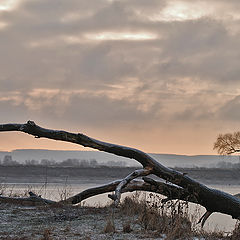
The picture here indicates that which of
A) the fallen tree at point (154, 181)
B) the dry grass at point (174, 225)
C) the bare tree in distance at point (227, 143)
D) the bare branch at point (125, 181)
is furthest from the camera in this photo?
the bare tree in distance at point (227, 143)

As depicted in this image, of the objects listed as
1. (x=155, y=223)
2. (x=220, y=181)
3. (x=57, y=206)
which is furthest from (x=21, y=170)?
(x=155, y=223)

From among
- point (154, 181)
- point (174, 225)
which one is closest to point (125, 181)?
point (154, 181)

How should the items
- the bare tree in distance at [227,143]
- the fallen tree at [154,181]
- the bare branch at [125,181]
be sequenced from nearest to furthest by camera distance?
1. the bare branch at [125,181]
2. the fallen tree at [154,181]
3. the bare tree in distance at [227,143]

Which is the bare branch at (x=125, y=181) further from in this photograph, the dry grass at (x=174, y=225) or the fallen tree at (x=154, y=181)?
the dry grass at (x=174, y=225)

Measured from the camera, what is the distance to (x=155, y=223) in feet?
42.0

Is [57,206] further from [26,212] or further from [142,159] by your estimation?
[142,159]

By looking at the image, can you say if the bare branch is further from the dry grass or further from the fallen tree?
the dry grass

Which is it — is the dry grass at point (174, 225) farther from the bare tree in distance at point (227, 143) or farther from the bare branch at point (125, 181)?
the bare tree in distance at point (227, 143)

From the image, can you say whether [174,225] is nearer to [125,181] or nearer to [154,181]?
[154,181]

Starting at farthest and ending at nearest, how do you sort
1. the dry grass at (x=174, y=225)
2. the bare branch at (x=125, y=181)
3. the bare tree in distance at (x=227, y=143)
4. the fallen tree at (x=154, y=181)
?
the bare tree in distance at (x=227, y=143) < the fallen tree at (x=154, y=181) < the dry grass at (x=174, y=225) < the bare branch at (x=125, y=181)

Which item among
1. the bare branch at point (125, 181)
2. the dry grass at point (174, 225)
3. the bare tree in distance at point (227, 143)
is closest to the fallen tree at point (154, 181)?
the bare branch at point (125, 181)

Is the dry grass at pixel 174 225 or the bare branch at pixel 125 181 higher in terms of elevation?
the bare branch at pixel 125 181

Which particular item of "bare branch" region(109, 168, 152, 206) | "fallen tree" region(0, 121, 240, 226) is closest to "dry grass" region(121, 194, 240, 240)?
"fallen tree" region(0, 121, 240, 226)

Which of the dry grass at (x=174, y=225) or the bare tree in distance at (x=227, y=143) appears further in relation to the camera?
the bare tree in distance at (x=227, y=143)
